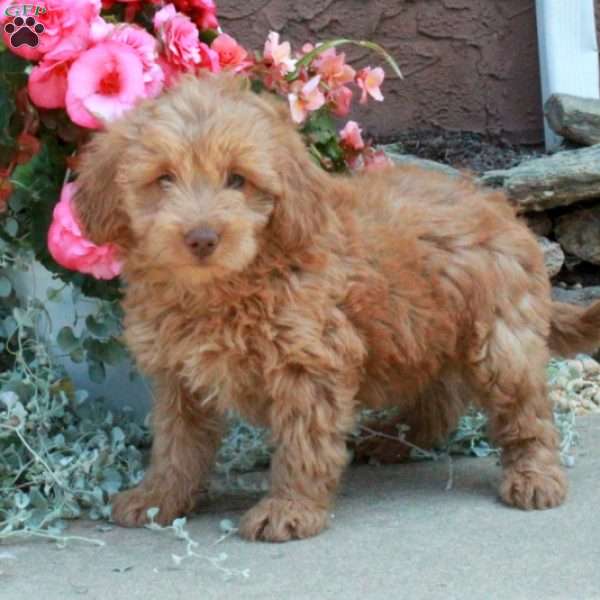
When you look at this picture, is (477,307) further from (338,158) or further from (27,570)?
(27,570)

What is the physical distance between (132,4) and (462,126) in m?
2.91

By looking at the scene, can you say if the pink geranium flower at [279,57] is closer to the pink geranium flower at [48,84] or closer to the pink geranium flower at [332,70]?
the pink geranium flower at [332,70]

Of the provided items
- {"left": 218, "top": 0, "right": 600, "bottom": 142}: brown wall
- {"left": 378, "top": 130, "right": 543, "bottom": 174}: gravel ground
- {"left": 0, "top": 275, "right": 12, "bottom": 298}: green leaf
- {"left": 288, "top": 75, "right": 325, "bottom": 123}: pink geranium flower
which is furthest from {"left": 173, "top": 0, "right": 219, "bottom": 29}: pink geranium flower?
{"left": 378, "top": 130, "right": 543, "bottom": 174}: gravel ground

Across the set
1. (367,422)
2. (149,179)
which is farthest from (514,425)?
(149,179)

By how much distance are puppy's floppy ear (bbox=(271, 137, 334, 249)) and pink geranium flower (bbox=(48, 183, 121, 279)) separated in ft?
2.37

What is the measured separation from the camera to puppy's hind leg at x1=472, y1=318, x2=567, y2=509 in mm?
4727

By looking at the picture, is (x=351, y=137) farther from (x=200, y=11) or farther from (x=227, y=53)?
(x=200, y=11)

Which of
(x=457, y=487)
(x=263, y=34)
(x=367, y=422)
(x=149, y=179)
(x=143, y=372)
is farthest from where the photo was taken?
(x=263, y=34)

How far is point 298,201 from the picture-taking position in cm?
424

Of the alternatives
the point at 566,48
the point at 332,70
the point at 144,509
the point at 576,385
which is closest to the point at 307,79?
the point at 332,70

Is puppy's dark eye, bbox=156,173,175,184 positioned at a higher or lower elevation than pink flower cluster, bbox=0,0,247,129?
lower

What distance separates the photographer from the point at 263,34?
24.2ft

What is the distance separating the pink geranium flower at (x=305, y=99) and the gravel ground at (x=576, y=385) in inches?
68.5

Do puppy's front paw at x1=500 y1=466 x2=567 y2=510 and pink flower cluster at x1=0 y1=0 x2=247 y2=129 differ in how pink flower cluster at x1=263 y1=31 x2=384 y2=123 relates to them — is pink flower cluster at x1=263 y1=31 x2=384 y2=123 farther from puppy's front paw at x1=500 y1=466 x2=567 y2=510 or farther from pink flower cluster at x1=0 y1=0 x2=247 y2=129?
puppy's front paw at x1=500 y1=466 x2=567 y2=510
